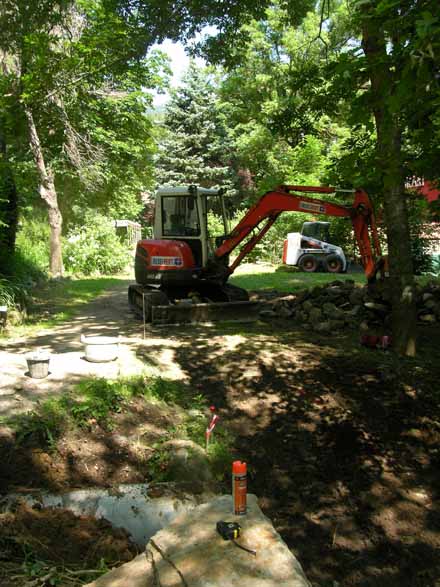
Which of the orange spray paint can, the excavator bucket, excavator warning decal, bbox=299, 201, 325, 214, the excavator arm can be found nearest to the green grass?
the orange spray paint can

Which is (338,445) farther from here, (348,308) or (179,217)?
(179,217)

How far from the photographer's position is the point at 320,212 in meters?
8.97

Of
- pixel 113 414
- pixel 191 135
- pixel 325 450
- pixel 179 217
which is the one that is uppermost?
pixel 191 135

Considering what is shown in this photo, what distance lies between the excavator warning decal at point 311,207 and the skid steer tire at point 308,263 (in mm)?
10299

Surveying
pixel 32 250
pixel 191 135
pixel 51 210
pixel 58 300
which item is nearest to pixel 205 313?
pixel 58 300

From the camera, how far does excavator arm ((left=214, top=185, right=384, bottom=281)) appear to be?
27.8 feet

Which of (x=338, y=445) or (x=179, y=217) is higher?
(x=179, y=217)

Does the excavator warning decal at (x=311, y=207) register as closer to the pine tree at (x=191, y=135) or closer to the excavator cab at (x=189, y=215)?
the excavator cab at (x=189, y=215)

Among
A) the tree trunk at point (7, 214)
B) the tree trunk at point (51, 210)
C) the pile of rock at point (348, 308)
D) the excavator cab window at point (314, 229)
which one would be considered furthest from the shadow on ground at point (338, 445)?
the excavator cab window at point (314, 229)

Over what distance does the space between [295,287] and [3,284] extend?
22.4 ft

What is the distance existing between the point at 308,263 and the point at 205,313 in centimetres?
1063

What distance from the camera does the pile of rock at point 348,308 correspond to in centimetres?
915

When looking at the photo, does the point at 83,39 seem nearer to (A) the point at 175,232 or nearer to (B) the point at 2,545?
(A) the point at 175,232

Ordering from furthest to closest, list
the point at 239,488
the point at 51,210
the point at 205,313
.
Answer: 1. the point at 51,210
2. the point at 205,313
3. the point at 239,488
